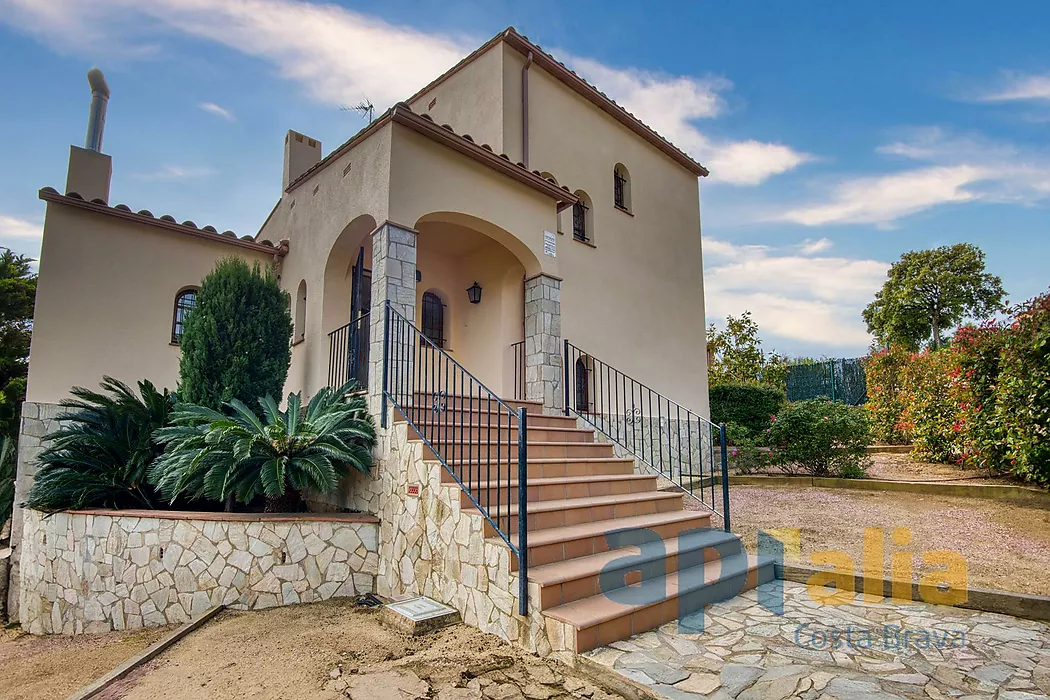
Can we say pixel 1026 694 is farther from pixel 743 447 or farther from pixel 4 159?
pixel 4 159

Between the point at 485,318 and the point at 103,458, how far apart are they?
471 centimetres

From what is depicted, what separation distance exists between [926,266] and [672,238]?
65.4ft

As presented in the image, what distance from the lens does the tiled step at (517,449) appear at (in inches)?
186

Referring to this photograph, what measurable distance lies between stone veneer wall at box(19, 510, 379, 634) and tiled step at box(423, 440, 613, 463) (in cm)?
98

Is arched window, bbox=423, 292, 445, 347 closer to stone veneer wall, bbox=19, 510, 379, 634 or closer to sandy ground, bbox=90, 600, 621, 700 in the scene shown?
stone veneer wall, bbox=19, 510, 379, 634

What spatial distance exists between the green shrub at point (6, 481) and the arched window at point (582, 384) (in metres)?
7.63

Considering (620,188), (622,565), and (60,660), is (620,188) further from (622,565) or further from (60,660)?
(60,660)

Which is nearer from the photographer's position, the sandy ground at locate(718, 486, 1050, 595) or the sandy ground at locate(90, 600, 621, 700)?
the sandy ground at locate(90, 600, 621, 700)

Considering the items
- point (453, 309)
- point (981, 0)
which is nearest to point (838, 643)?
point (453, 309)

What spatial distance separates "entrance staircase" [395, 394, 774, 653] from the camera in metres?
3.45

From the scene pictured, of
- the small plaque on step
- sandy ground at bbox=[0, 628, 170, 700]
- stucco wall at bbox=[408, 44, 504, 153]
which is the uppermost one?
stucco wall at bbox=[408, 44, 504, 153]

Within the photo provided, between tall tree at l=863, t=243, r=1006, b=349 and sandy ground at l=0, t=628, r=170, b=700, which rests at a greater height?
tall tree at l=863, t=243, r=1006, b=349

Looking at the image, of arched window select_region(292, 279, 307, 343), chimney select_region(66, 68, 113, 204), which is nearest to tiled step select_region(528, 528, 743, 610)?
arched window select_region(292, 279, 307, 343)

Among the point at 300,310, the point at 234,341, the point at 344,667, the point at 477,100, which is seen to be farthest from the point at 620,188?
the point at 344,667
